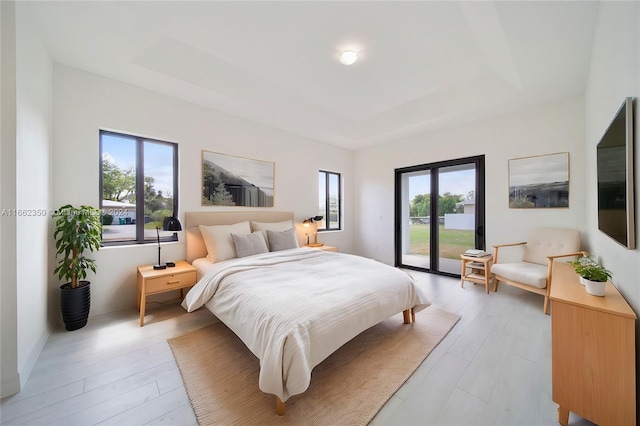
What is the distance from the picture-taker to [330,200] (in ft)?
17.6

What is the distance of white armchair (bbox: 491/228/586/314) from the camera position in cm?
280

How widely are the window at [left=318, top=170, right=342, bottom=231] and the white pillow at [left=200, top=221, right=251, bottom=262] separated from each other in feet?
7.65

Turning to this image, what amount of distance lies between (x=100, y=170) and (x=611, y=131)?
4.61 metres

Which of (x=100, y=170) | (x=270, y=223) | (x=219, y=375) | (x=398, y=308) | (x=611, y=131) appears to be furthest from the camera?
(x=270, y=223)

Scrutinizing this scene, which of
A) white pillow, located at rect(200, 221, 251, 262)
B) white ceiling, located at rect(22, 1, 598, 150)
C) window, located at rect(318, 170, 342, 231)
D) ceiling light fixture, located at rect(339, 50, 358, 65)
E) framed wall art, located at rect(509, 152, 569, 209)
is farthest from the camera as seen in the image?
window, located at rect(318, 170, 342, 231)

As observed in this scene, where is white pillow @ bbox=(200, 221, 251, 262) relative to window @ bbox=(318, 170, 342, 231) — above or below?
below

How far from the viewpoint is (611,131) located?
1.51 metres

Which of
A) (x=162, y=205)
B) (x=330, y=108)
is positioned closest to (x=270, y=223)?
(x=162, y=205)

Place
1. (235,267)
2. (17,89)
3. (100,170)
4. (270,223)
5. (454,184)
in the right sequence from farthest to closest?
(454,184) → (270,223) → (100,170) → (235,267) → (17,89)

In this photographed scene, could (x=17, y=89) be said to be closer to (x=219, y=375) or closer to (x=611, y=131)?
(x=219, y=375)

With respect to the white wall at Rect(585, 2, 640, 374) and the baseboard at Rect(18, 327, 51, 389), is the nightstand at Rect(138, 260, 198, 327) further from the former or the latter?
the white wall at Rect(585, 2, 640, 374)

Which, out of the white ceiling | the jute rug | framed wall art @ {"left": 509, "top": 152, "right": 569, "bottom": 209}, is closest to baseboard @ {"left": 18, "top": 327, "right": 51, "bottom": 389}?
the jute rug

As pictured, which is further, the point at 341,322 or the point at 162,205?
the point at 162,205

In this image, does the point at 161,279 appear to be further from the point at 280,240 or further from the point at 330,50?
the point at 330,50
